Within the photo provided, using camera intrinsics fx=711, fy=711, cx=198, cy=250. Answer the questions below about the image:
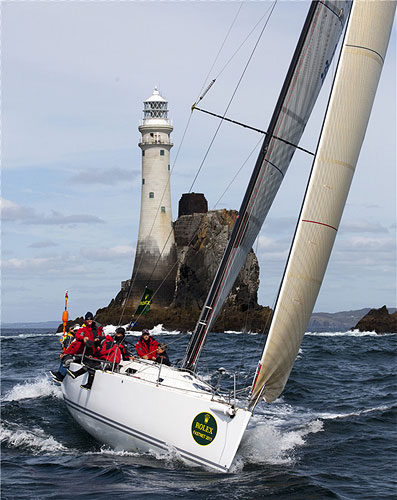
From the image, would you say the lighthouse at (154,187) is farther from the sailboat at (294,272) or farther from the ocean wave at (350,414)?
the sailboat at (294,272)

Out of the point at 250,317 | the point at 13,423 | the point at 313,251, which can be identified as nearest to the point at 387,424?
the point at 313,251

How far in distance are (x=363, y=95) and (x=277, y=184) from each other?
2008mm

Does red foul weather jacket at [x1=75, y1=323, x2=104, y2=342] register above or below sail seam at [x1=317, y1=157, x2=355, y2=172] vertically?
below

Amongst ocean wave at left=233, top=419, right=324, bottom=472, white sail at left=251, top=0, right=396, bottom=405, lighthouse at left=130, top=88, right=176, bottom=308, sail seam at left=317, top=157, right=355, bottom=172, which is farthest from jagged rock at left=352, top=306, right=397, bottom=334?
sail seam at left=317, top=157, right=355, bottom=172

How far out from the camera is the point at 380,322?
164 ft

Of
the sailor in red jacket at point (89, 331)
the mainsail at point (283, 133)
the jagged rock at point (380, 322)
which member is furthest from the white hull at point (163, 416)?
the jagged rock at point (380, 322)

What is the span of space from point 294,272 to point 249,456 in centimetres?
254

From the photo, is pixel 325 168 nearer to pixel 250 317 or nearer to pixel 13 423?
pixel 13 423

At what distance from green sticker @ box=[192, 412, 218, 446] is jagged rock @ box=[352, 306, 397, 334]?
41.6m

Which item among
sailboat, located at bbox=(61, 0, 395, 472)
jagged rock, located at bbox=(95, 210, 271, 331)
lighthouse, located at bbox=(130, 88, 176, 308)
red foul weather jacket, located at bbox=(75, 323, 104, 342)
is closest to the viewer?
sailboat, located at bbox=(61, 0, 395, 472)

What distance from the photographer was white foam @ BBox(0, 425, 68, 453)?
988cm

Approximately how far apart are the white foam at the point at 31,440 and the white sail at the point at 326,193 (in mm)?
3128

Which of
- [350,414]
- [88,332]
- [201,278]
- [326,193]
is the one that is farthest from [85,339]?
[201,278]

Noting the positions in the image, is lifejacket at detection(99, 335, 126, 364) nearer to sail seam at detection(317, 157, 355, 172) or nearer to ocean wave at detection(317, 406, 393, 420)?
ocean wave at detection(317, 406, 393, 420)
